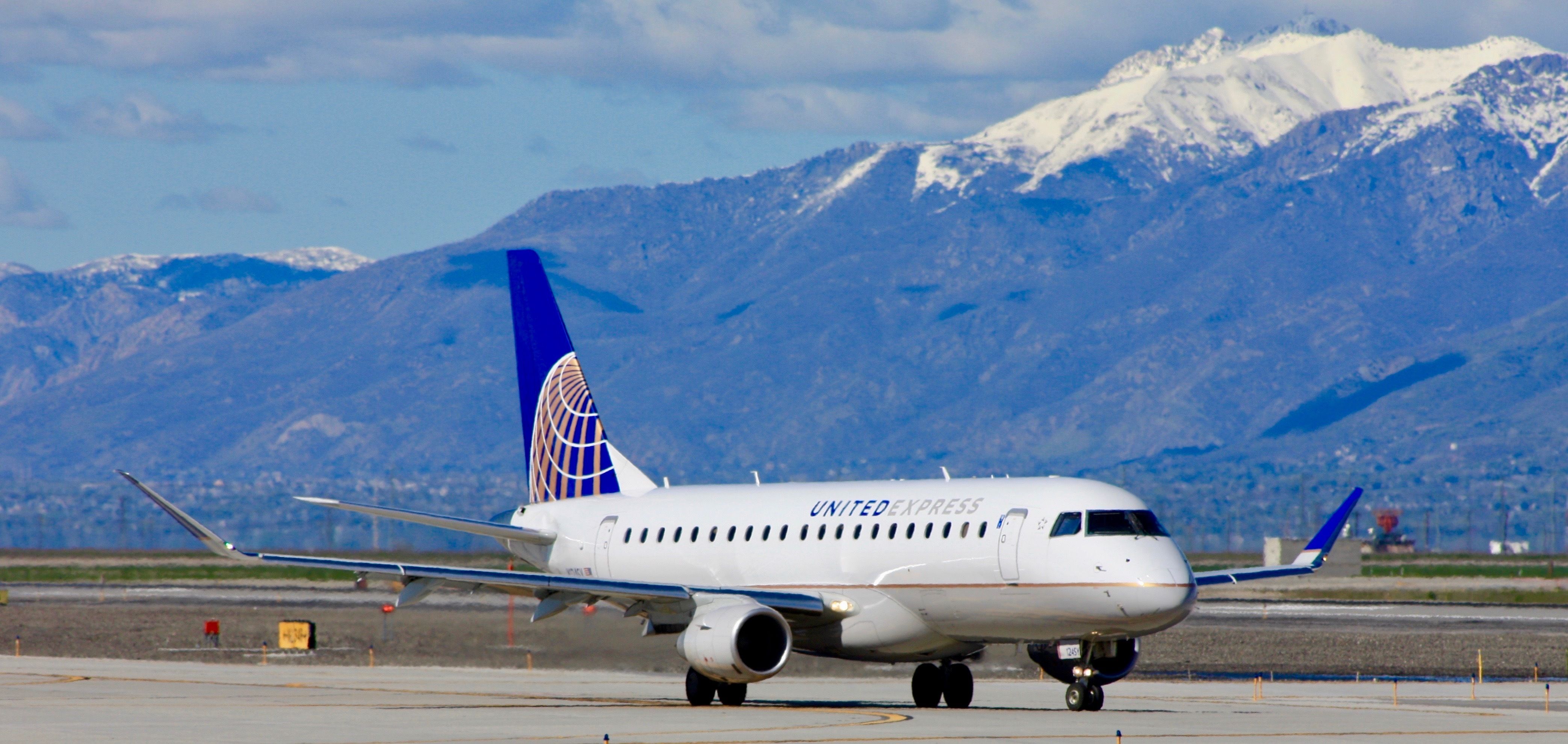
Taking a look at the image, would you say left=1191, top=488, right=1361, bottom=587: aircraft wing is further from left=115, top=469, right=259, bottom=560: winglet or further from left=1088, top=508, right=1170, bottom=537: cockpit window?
left=115, top=469, right=259, bottom=560: winglet

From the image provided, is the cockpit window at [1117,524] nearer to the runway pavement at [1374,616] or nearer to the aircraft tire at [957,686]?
the aircraft tire at [957,686]

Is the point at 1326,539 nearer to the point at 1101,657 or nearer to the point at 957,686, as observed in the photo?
the point at 1101,657

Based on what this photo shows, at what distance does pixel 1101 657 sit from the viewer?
38594 millimetres

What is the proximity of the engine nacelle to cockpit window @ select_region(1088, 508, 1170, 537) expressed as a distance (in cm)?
597

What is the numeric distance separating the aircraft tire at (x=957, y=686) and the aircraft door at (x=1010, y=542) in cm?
392

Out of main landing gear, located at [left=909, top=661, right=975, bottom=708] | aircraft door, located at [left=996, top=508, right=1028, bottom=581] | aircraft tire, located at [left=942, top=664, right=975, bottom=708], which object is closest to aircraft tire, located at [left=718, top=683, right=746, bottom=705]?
main landing gear, located at [left=909, top=661, right=975, bottom=708]

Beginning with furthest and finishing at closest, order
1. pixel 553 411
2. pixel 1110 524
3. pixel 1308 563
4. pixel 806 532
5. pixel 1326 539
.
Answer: pixel 553 411 → pixel 806 532 → pixel 1308 563 → pixel 1326 539 → pixel 1110 524

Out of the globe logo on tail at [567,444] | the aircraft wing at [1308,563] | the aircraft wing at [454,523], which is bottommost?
the aircraft wing at [1308,563]

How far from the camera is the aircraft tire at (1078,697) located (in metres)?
38.4

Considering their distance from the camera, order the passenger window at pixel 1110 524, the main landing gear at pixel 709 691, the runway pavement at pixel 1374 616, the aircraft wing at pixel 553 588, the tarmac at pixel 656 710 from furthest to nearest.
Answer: the runway pavement at pixel 1374 616, the main landing gear at pixel 709 691, the aircraft wing at pixel 553 588, the passenger window at pixel 1110 524, the tarmac at pixel 656 710

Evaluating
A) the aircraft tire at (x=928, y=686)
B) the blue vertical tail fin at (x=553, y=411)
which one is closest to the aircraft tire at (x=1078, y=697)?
the aircraft tire at (x=928, y=686)

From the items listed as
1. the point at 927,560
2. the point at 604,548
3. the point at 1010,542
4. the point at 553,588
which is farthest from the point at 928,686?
the point at 604,548

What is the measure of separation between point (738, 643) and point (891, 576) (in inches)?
125

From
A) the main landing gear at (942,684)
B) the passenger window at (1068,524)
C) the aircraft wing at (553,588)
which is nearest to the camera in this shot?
the passenger window at (1068,524)
